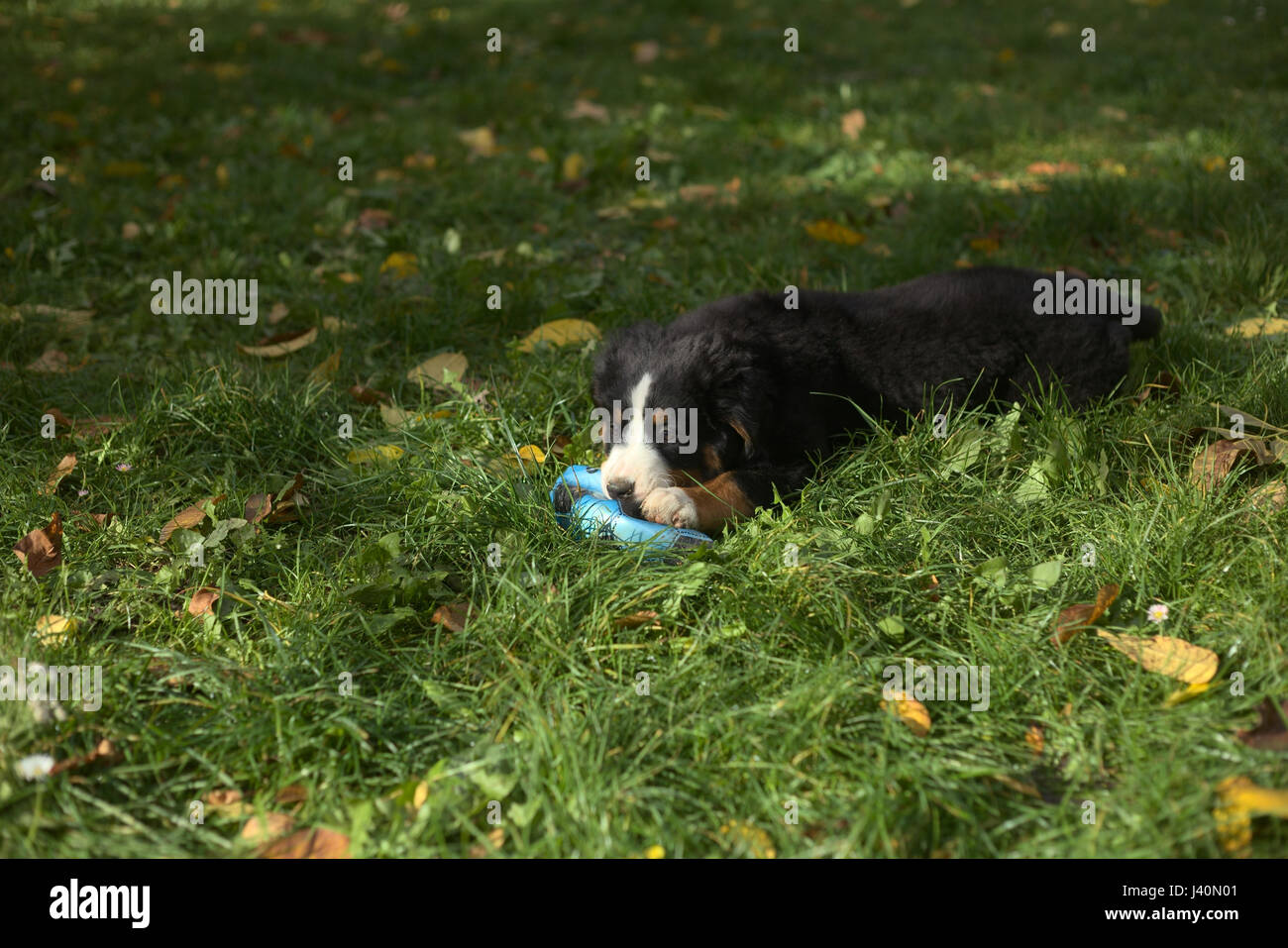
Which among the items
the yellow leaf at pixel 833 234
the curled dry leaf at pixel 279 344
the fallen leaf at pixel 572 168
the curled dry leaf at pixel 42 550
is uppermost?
the fallen leaf at pixel 572 168

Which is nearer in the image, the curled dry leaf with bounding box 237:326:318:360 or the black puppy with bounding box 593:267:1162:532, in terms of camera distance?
the black puppy with bounding box 593:267:1162:532

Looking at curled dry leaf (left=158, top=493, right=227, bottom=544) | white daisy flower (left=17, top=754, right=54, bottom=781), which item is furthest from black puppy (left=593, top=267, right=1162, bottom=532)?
white daisy flower (left=17, top=754, right=54, bottom=781)

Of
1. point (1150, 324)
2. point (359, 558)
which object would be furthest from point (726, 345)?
point (1150, 324)

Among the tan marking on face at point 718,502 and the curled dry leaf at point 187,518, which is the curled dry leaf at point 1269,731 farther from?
the curled dry leaf at point 187,518

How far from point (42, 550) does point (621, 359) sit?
1.88 m

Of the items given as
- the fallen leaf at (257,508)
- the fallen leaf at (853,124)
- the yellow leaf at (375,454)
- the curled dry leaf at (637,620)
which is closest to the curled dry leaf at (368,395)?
the yellow leaf at (375,454)

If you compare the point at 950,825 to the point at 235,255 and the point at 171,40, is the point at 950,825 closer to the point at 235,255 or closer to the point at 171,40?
the point at 235,255

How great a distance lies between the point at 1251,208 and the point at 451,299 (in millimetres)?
4019

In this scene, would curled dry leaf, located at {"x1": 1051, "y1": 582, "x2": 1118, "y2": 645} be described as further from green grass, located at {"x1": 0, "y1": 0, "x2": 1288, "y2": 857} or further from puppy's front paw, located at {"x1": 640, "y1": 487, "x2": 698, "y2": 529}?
puppy's front paw, located at {"x1": 640, "y1": 487, "x2": 698, "y2": 529}

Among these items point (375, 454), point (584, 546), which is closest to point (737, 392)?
point (584, 546)

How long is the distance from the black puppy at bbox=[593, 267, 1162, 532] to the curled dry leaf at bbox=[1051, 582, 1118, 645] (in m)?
0.95

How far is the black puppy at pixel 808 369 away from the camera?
10.4 feet

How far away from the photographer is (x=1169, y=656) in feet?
8.20

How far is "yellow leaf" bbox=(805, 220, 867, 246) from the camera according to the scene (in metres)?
5.30
